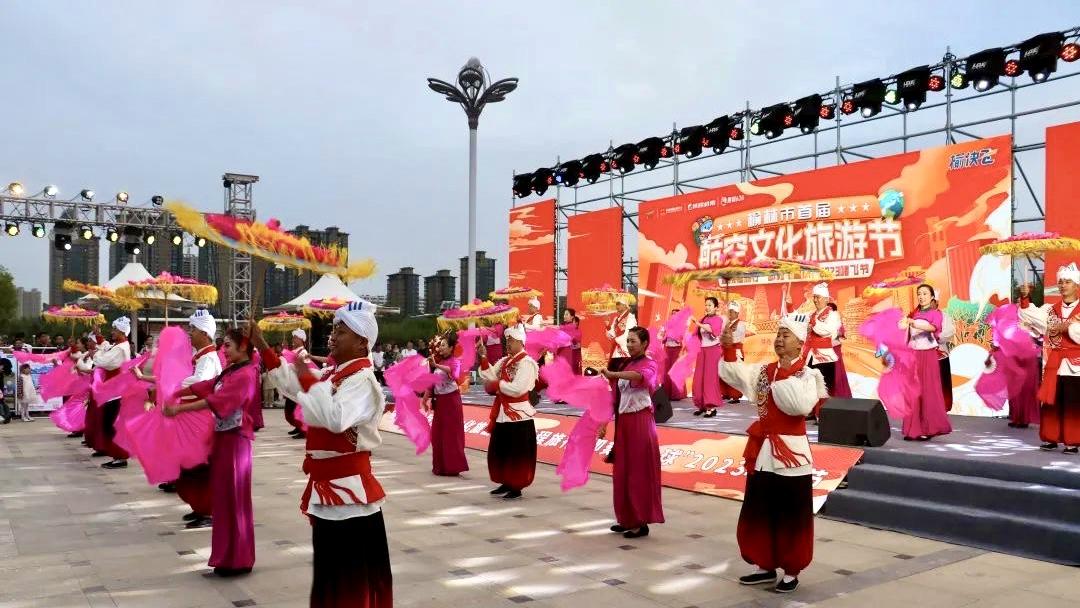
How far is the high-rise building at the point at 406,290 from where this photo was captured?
3058 cm

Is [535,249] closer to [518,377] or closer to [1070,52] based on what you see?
[1070,52]

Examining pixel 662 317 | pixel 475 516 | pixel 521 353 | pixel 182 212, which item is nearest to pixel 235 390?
pixel 182 212

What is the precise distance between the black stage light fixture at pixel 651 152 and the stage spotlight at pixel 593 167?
3.04 feet

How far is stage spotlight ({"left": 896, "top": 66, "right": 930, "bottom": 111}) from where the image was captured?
425 inches

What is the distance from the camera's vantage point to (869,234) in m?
10.9

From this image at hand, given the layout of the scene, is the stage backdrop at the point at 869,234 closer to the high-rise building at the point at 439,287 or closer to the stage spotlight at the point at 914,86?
the stage spotlight at the point at 914,86

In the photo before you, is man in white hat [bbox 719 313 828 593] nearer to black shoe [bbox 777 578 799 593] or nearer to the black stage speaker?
black shoe [bbox 777 578 799 593]

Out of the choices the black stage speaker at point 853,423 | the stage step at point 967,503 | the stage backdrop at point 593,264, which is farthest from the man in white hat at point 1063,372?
the stage backdrop at point 593,264

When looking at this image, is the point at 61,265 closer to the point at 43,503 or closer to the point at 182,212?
the point at 43,503

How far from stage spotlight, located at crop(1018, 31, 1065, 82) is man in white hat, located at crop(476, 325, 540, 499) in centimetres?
737

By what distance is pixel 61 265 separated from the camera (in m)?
38.0

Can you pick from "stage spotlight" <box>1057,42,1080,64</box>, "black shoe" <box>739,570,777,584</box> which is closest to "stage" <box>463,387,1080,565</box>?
"black shoe" <box>739,570,777,584</box>

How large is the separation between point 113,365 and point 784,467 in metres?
7.13

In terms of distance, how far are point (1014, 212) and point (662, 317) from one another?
19.7 ft
